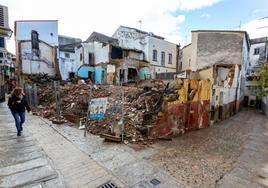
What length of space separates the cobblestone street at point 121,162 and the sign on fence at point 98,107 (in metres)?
0.80

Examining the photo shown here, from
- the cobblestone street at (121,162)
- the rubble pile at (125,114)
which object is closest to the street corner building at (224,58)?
the rubble pile at (125,114)

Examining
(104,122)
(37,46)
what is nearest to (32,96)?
(104,122)

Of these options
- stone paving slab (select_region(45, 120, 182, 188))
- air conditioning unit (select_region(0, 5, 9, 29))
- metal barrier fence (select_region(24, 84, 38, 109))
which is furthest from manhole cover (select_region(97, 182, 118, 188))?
air conditioning unit (select_region(0, 5, 9, 29))

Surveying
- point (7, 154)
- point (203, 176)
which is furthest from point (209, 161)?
point (7, 154)

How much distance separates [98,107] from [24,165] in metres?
2.77

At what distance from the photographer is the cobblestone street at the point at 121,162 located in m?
3.57

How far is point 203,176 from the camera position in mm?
3928

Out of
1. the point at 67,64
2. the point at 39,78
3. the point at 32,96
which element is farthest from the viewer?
the point at 67,64

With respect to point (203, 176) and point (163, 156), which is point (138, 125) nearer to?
point (163, 156)

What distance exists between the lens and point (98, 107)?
6.15 m

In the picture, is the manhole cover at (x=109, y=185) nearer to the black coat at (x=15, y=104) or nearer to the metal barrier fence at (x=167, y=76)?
the black coat at (x=15, y=104)

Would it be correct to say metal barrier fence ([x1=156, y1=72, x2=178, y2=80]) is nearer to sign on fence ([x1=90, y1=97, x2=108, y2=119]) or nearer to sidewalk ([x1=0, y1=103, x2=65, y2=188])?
sign on fence ([x1=90, y1=97, x2=108, y2=119])

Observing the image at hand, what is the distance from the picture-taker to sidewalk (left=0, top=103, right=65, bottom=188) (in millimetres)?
3338

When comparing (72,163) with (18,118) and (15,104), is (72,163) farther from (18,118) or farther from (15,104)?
(15,104)
